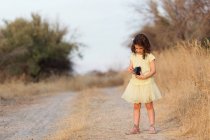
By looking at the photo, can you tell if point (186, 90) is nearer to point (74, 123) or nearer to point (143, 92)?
point (74, 123)

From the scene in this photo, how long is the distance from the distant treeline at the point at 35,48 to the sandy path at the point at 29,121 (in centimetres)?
1995

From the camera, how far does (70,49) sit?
4878 cm

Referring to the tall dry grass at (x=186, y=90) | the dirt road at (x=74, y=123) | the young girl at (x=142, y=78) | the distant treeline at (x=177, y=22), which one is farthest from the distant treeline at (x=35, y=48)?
the young girl at (x=142, y=78)

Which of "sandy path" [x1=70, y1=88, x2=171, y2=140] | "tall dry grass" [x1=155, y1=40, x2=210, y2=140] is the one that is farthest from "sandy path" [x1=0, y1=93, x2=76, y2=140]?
"tall dry grass" [x1=155, y1=40, x2=210, y2=140]

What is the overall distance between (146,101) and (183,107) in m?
2.27

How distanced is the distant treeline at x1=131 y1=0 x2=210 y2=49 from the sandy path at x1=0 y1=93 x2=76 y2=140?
4562mm

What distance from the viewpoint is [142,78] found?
12.6 m

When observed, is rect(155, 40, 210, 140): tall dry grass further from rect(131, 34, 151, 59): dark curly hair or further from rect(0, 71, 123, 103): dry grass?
rect(0, 71, 123, 103): dry grass

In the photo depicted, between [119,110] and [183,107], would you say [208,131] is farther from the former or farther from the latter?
[119,110]

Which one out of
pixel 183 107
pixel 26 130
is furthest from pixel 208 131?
pixel 26 130

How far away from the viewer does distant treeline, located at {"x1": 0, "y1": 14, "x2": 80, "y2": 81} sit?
136ft

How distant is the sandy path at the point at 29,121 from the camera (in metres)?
12.9

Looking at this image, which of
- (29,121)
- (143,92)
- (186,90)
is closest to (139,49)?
(143,92)

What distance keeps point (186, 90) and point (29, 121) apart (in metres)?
4.41
